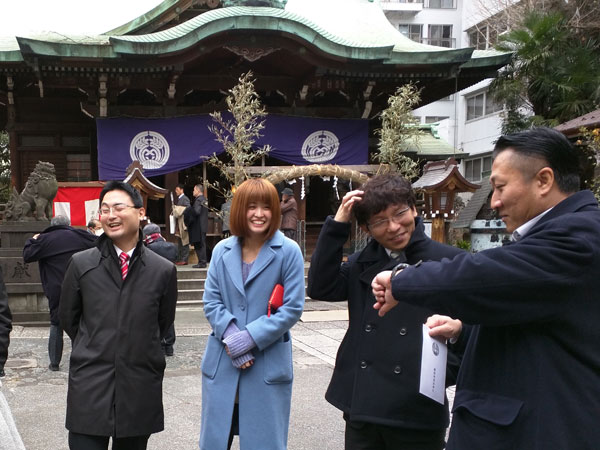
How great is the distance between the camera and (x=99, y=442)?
247cm

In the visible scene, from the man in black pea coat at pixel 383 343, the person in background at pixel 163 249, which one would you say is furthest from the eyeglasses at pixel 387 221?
the person in background at pixel 163 249

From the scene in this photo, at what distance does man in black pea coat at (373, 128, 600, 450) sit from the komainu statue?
8.28m

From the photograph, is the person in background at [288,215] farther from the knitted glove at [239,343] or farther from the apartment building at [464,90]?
the apartment building at [464,90]

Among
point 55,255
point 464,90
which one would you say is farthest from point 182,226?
point 464,90

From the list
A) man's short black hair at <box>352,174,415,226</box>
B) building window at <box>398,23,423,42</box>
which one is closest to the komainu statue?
man's short black hair at <box>352,174,415,226</box>

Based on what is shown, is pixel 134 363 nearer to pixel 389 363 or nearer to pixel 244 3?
pixel 389 363

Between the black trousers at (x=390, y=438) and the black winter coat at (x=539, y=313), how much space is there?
2.06 ft

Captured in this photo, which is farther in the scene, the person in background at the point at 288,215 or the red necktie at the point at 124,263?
the person in background at the point at 288,215

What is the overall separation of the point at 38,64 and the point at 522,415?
12.1 m

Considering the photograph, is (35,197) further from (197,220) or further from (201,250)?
(201,250)

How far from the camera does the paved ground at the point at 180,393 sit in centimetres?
379

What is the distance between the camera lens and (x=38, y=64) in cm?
1091

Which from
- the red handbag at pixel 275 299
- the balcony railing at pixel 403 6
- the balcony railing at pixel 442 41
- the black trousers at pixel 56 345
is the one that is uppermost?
the balcony railing at pixel 403 6

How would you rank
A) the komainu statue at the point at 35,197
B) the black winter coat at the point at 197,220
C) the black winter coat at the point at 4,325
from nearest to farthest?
the black winter coat at the point at 4,325
the komainu statue at the point at 35,197
the black winter coat at the point at 197,220
